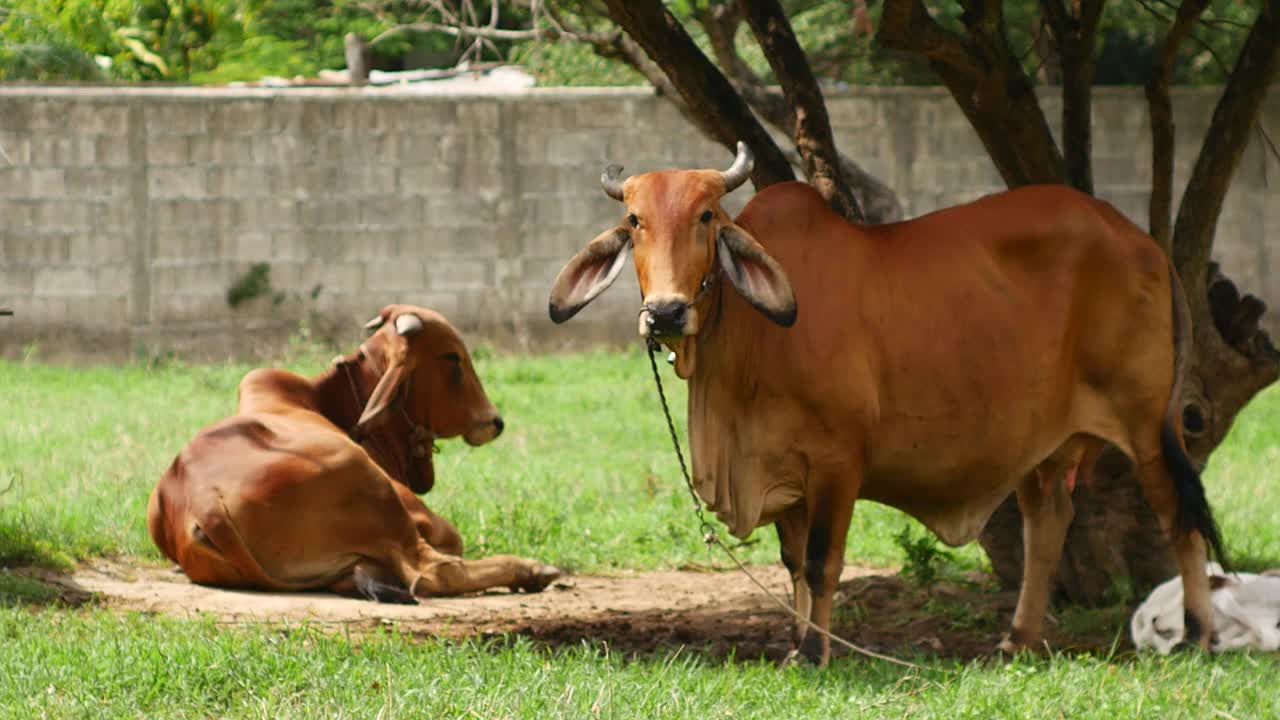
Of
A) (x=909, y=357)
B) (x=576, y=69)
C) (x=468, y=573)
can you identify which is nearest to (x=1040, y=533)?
(x=909, y=357)

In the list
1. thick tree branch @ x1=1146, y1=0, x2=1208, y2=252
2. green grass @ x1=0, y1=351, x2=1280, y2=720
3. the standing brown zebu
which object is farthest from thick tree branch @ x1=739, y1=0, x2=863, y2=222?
green grass @ x1=0, y1=351, x2=1280, y2=720

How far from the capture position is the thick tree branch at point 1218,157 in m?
6.79

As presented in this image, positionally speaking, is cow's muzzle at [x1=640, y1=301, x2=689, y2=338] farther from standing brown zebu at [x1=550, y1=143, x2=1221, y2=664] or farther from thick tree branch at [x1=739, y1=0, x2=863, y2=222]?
thick tree branch at [x1=739, y1=0, x2=863, y2=222]

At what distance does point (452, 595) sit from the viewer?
23.4 feet

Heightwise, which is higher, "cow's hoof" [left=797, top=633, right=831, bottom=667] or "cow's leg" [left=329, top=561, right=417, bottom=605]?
"cow's hoof" [left=797, top=633, right=831, bottom=667]

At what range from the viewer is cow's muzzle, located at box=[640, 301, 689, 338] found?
5.16 meters

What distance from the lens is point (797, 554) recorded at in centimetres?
589

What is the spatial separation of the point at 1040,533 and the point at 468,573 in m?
2.20

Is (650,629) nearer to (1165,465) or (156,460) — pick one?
(1165,465)

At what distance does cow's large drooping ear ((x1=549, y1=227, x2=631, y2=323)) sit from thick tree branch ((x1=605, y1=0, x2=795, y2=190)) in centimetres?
122

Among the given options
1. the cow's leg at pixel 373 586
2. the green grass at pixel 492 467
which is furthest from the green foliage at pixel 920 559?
the cow's leg at pixel 373 586

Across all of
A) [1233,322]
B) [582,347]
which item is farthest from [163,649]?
[582,347]

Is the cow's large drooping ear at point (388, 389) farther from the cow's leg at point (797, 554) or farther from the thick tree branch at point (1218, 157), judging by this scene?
the thick tree branch at point (1218, 157)

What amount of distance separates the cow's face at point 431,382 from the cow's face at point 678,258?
219 centimetres
